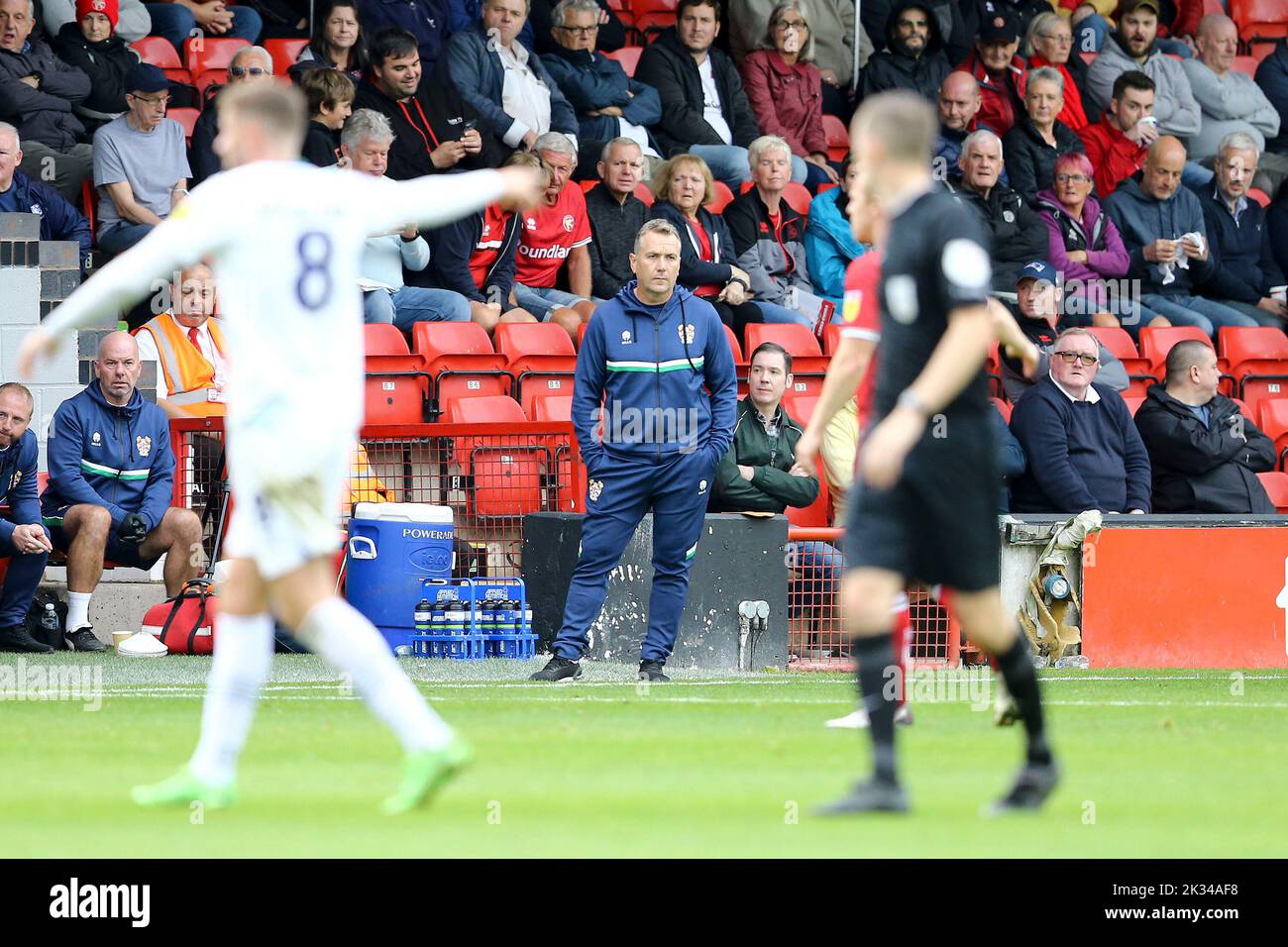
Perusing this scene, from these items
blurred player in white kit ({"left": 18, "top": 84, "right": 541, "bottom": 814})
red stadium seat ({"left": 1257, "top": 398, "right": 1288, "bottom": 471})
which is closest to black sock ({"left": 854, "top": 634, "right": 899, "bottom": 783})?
blurred player in white kit ({"left": 18, "top": 84, "right": 541, "bottom": 814})

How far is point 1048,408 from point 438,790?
8493 mm

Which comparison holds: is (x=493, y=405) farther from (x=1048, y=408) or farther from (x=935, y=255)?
(x=935, y=255)

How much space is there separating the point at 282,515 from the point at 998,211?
1199 cm

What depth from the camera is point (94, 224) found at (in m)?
14.6

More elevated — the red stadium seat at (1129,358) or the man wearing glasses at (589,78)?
the man wearing glasses at (589,78)

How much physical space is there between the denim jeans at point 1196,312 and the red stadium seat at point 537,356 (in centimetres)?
606

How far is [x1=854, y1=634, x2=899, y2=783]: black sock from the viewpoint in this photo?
5.58m

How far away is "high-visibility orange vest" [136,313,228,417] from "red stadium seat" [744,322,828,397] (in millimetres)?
4133

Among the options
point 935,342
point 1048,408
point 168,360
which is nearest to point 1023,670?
point 935,342

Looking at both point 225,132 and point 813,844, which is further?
point 225,132

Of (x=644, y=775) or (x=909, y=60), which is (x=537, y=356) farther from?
(x=644, y=775)

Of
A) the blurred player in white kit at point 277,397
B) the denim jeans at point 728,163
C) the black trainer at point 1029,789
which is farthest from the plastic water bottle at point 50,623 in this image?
the black trainer at point 1029,789

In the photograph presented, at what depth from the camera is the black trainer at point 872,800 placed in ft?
18.0

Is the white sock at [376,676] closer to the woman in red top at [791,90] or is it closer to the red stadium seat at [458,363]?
the red stadium seat at [458,363]
